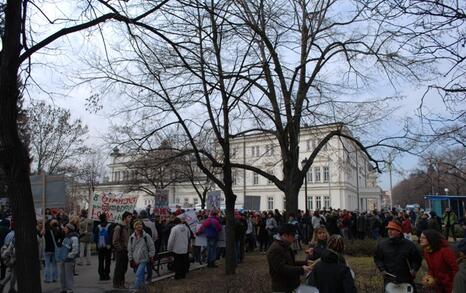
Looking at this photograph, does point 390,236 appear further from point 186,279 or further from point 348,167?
point 348,167

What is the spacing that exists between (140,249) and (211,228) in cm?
577

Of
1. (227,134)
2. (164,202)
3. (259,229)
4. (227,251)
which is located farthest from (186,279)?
(164,202)

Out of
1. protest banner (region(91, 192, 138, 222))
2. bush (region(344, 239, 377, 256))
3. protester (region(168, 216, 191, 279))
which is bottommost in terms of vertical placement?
bush (region(344, 239, 377, 256))

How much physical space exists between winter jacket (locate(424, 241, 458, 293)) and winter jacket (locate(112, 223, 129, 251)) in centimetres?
815

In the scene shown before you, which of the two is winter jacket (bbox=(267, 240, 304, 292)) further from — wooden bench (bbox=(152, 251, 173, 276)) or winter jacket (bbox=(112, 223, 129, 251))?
wooden bench (bbox=(152, 251, 173, 276))

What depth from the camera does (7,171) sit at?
7441 millimetres

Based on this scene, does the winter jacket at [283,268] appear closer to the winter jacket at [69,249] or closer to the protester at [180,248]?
the winter jacket at [69,249]

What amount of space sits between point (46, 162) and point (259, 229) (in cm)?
3080

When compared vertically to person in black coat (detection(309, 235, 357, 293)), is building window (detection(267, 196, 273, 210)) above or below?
above

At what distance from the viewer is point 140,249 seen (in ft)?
38.3

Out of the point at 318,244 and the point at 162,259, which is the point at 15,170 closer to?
the point at 318,244

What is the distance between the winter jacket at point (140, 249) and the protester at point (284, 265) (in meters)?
5.68

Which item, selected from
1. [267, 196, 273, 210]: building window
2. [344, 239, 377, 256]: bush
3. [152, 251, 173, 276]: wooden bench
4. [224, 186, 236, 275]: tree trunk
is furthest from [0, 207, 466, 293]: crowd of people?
[267, 196, 273, 210]: building window

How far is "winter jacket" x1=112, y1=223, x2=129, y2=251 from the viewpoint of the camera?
12797 mm
